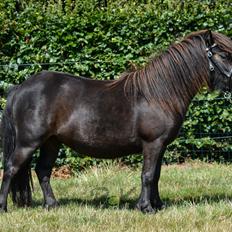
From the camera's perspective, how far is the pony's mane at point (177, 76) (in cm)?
602

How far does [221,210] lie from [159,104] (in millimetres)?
1351

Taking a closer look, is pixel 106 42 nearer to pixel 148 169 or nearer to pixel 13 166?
pixel 13 166

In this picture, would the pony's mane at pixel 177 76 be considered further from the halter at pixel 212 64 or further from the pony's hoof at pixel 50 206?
the pony's hoof at pixel 50 206

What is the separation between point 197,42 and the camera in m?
6.14

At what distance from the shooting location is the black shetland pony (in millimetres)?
5996

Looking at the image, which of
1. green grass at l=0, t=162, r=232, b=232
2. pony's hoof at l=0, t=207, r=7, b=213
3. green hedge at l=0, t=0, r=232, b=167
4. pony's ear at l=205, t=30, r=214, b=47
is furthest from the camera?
green hedge at l=0, t=0, r=232, b=167

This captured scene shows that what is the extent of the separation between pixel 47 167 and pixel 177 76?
78.8 inches

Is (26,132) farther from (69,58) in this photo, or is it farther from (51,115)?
(69,58)

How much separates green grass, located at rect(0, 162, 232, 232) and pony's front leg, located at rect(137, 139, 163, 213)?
0.45 feet

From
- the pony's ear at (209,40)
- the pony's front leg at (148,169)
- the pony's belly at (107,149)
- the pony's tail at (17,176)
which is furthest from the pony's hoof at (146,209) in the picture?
the pony's ear at (209,40)

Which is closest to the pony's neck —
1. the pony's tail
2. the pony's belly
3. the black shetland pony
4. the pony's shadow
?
the black shetland pony

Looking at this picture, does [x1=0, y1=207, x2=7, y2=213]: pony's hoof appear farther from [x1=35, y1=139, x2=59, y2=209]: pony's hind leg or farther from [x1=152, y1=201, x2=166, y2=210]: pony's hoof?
[x1=152, y1=201, x2=166, y2=210]: pony's hoof

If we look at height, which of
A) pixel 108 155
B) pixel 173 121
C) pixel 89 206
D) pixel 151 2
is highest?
pixel 151 2

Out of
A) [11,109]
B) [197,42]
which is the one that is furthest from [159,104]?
[11,109]
